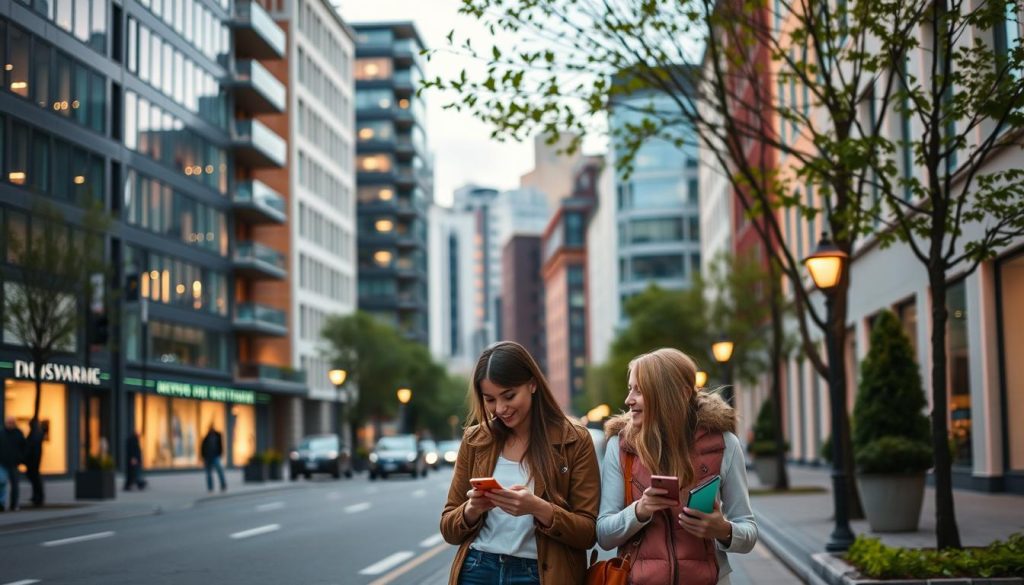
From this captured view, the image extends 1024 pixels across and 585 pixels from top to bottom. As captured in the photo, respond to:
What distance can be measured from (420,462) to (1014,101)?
121 feet

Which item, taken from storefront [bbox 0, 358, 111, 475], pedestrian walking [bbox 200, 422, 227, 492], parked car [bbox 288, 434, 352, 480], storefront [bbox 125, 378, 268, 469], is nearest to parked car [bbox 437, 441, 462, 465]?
storefront [bbox 125, 378, 268, 469]

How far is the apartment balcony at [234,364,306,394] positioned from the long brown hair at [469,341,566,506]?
59741mm

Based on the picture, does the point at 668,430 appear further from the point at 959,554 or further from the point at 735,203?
the point at 735,203

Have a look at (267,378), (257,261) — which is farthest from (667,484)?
(267,378)

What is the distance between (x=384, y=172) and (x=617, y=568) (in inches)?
4186

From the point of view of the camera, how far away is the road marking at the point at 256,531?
18.2 metres

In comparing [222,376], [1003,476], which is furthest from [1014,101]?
[222,376]

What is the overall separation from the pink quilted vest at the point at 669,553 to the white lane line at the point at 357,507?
1977cm

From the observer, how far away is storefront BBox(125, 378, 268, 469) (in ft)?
168

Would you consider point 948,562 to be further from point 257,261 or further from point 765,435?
point 257,261

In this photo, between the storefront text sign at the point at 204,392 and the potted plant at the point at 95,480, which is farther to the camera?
the storefront text sign at the point at 204,392

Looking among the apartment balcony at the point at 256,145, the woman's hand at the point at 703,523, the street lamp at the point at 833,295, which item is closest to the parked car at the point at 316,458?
the apartment balcony at the point at 256,145

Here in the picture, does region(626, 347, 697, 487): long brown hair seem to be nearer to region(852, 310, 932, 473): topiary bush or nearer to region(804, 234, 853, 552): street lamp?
region(804, 234, 853, 552): street lamp

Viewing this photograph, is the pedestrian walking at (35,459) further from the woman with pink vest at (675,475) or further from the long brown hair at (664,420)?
the long brown hair at (664,420)
